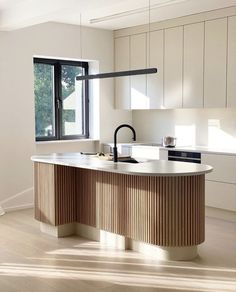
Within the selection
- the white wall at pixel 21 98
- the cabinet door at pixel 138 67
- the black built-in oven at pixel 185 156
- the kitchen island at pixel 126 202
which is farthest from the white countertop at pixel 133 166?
the cabinet door at pixel 138 67

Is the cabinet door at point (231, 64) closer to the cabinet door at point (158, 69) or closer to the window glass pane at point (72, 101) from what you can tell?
the cabinet door at point (158, 69)

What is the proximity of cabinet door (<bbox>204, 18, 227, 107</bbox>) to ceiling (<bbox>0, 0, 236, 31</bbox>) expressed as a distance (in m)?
0.28

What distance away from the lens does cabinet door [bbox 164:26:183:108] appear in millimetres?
6758

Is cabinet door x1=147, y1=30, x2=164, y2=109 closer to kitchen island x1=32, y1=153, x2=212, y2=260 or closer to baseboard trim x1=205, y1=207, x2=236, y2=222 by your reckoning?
baseboard trim x1=205, y1=207, x2=236, y2=222

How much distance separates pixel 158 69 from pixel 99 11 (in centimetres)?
135

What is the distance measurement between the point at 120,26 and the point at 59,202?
3406mm

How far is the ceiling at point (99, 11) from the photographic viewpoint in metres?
5.02

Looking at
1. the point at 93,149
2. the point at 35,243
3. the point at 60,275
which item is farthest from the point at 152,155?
the point at 60,275

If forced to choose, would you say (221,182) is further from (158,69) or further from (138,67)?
(138,67)

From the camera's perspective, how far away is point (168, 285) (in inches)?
151

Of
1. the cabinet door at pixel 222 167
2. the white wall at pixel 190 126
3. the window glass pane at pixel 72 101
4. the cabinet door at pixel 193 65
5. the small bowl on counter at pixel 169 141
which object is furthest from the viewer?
the window glass pane at pixel 72 101

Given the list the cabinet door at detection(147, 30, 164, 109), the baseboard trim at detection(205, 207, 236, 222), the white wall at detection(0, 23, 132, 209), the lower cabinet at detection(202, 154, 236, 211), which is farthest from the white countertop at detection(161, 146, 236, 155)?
Result: the white wall at detection(0, 23, 132, 209)

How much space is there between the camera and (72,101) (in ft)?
24.9

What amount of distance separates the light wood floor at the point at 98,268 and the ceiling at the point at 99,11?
2.55 metres
